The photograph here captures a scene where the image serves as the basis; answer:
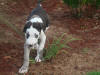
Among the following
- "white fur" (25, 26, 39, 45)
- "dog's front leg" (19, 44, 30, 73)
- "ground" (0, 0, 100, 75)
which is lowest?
"ground" (0, 0, 100, 75)

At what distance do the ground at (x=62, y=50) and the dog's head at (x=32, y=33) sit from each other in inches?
12.4

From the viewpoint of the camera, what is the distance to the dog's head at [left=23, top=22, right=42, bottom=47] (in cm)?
314

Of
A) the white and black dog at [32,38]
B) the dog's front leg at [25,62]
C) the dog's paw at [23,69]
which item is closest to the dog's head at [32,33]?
the white and black dog at [32,38]

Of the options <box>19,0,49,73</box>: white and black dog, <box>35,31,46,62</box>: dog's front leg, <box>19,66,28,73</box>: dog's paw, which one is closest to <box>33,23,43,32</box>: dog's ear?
<box>19,0,49,73</box>: white and black dog

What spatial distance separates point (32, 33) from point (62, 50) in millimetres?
1173

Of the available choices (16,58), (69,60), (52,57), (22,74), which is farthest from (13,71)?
(69,60)

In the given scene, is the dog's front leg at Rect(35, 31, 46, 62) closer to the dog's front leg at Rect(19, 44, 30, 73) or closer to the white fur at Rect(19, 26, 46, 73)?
the white fur at Rect(19, 26, 46, 73)

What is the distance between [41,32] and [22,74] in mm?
681

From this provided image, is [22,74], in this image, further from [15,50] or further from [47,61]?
[15,50]

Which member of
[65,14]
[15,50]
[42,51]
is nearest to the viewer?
[42,51]

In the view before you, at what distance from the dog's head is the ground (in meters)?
0.31

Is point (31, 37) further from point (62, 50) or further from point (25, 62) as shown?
point (62, 50)

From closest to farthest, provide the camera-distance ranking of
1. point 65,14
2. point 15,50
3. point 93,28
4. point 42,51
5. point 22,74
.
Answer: point 22,74
point 42,51
point 15,50
point 93,28
point 65,14

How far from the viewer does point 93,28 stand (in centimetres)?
540
